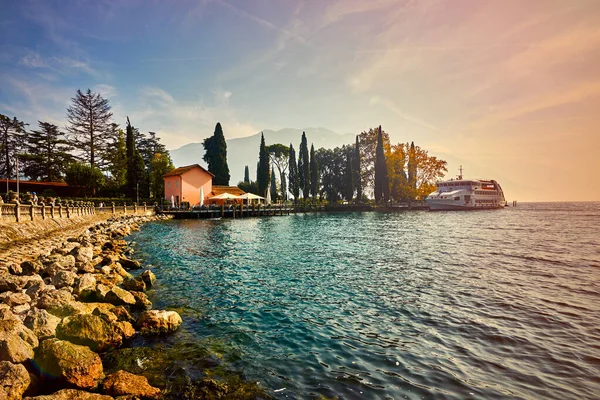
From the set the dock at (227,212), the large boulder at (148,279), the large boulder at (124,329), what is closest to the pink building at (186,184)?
the dock at (227,212)

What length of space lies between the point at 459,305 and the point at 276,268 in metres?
7.21

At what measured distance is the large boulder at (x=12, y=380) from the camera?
366cm

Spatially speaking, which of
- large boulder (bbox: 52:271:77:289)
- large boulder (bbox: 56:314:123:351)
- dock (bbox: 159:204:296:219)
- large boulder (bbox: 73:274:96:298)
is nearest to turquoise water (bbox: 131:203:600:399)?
large boulder (bbox: 56:314:123:351)

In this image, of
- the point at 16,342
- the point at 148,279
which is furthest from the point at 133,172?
the point at 16,342

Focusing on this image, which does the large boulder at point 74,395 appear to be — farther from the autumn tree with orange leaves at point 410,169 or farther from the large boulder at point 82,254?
the autumn tree with orange leaves at point 410,169

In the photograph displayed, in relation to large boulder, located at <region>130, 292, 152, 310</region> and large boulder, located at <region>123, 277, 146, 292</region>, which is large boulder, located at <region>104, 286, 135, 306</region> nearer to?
large boulder, located at <region>130, 292, 152, 310</region>

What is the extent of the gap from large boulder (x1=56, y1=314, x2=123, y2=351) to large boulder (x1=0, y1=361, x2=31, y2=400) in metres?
1.46

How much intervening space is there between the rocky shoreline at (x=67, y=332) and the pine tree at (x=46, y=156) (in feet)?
183

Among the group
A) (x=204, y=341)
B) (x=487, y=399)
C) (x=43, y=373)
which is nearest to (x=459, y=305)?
(x=487, y=399)

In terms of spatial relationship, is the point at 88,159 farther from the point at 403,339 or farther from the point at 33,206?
the point at 403,339

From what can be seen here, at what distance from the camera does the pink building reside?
49562 millimetres

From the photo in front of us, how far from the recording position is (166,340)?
6.21 metres

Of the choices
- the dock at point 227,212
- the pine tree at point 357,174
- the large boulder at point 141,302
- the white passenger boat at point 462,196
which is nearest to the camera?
the large boulder at point 141,302

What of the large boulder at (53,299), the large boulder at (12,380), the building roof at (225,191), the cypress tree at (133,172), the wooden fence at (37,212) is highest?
the cypress tree at (133,172)
